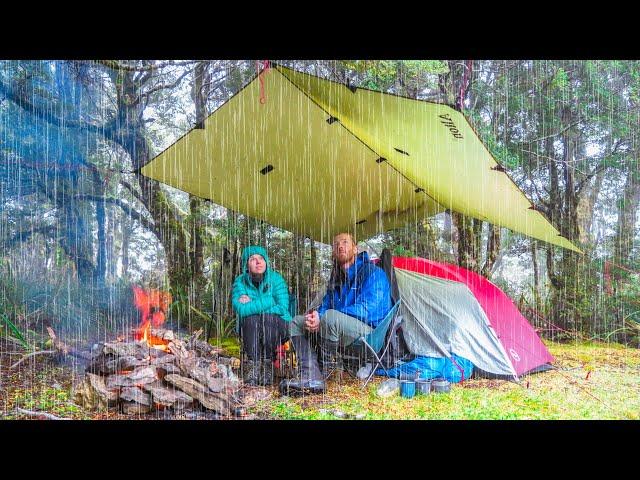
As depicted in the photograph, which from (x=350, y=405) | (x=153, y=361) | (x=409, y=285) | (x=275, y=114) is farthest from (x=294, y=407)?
(x=275, y=114)

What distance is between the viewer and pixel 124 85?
7.10 metres

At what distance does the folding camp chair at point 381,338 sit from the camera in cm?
309

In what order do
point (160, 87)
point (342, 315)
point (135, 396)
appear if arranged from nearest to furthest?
point (135, 396), point (342, 315), point (160, 87)

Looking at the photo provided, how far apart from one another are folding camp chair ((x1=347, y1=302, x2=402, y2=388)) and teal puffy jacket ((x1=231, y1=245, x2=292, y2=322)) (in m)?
0.46

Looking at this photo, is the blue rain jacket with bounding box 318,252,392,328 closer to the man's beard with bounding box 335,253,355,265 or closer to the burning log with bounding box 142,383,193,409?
the man's beard with bounding box 335,253,355,265

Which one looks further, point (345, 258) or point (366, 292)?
point (345, 258)

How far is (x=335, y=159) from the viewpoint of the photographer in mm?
3648

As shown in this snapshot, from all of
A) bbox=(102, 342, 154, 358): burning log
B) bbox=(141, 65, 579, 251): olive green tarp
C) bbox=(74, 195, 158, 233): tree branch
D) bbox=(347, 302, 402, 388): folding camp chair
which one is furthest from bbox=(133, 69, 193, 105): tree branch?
bbox=(347, 302, 402, 388): folding camp chair

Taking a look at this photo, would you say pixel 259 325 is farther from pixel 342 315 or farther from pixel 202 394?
pixel 202 394

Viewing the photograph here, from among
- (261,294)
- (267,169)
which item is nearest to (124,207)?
(267,169)

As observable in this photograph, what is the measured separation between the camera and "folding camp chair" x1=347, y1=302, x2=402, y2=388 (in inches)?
122

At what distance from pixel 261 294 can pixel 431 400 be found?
1.13m

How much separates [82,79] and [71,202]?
1622 mm

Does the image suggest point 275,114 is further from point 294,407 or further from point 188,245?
point 188,245
